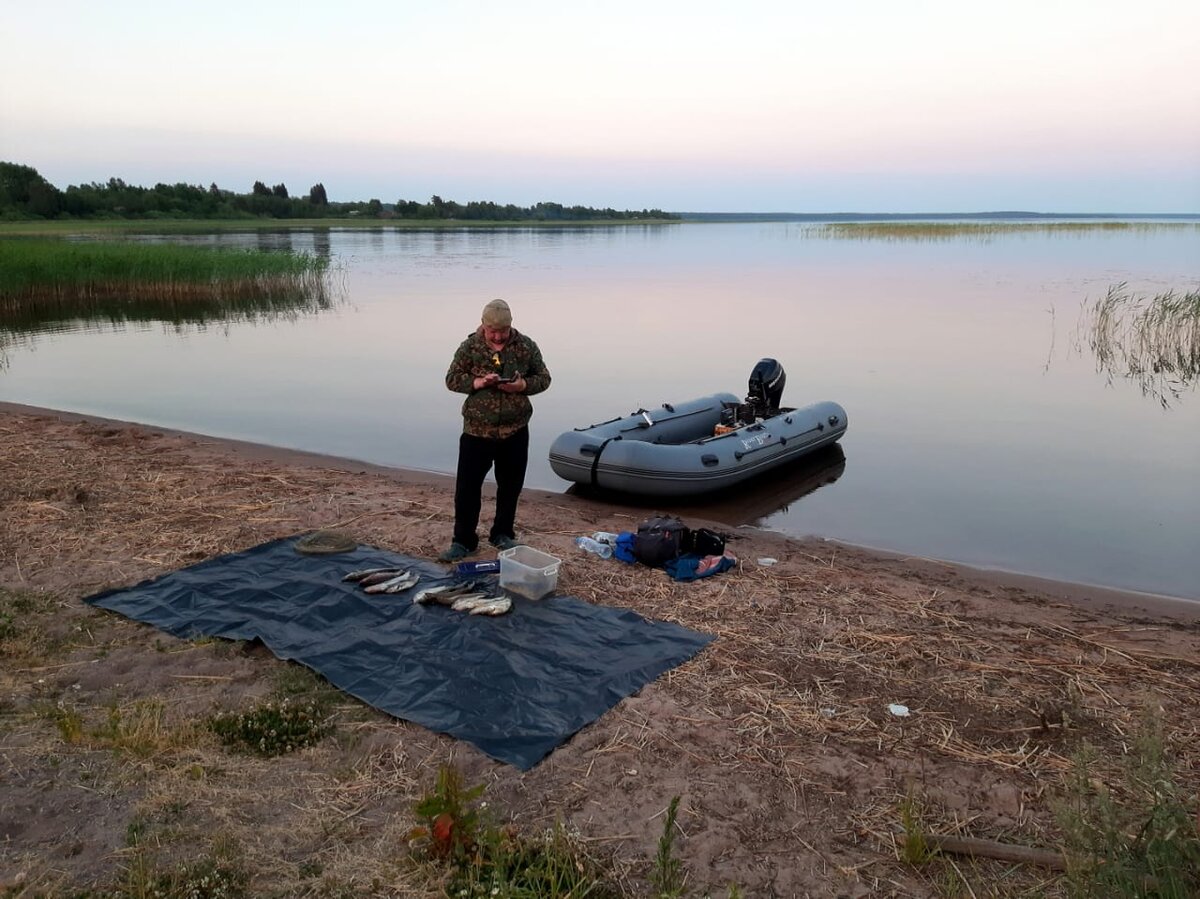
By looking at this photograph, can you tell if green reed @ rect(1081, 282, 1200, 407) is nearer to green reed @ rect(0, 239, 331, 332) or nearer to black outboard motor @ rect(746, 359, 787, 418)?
black outboard motor @ rect(746, 359, 787, 418)

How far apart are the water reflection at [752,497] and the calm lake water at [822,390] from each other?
0.12 feet

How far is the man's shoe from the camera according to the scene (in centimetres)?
532

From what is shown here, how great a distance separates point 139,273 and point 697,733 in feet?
69.2

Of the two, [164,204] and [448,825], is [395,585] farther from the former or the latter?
[164,204]

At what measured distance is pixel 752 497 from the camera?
26.6 feet

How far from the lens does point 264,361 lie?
48.3 ft

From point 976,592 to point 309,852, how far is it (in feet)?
13.9

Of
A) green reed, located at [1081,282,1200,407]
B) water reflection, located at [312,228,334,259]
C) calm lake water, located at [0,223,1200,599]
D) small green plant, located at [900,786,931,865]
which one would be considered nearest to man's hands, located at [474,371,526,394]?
calm lake water, located at [0,223,1200,599]

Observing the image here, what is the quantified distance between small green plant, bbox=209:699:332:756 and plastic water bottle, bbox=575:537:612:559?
229 centimetres

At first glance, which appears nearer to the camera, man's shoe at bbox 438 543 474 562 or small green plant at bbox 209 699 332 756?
A: small green plant at bbox 209 699 332 756

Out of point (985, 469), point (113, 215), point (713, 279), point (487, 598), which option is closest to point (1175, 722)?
point (487, 598)

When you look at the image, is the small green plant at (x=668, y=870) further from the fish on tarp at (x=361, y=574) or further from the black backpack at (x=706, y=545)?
the black backpack at (x=706, y=545)

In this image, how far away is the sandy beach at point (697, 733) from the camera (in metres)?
2.72

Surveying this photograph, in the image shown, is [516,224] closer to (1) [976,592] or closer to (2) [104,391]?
(2) [104,391]
